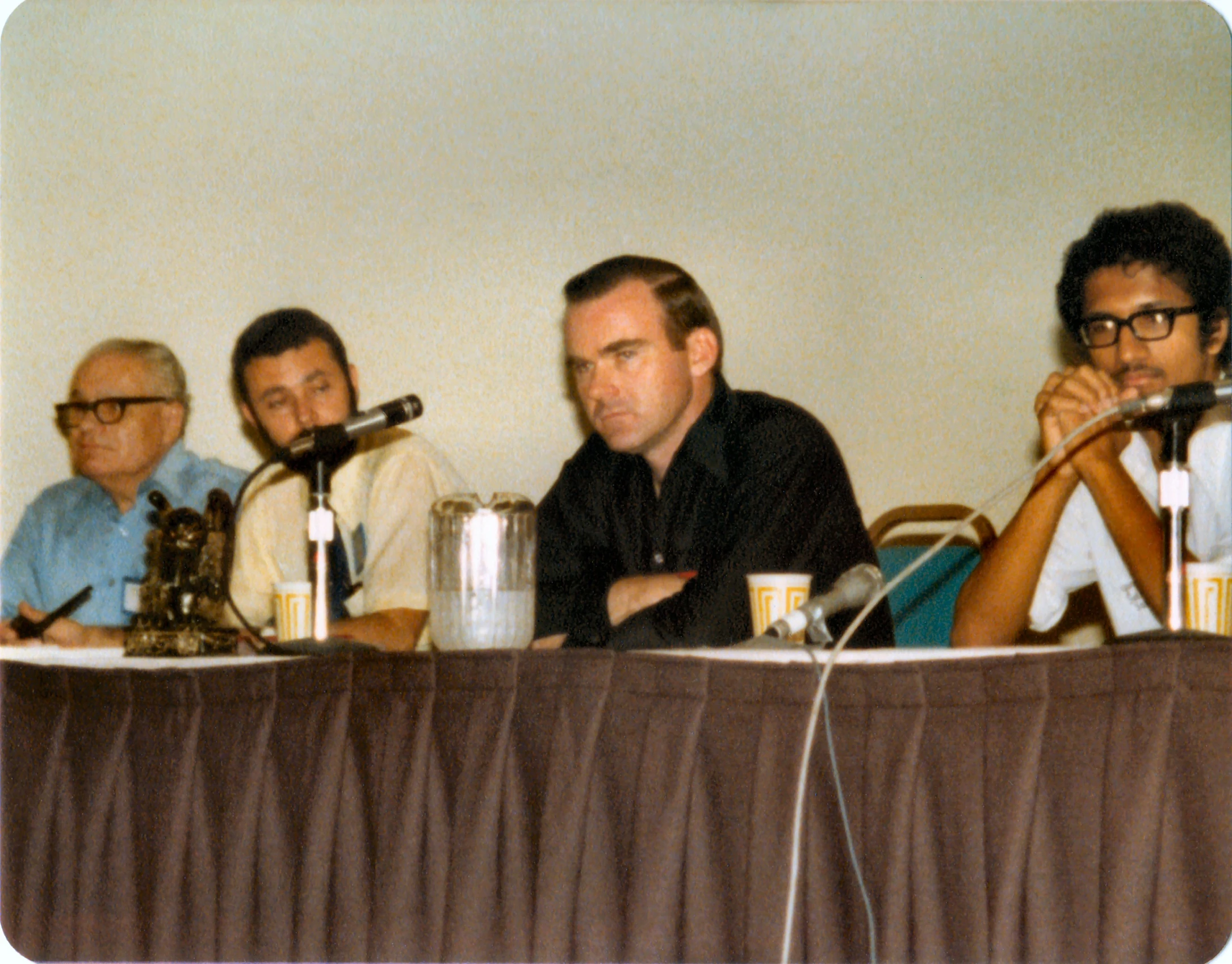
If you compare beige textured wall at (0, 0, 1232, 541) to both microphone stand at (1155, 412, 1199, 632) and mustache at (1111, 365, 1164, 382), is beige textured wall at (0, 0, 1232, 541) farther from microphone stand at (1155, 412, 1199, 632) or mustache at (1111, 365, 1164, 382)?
microphone stand at (1155, 412, 1199, 632)

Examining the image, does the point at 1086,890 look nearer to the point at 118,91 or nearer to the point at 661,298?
the point at 661,298

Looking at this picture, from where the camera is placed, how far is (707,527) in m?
2.21

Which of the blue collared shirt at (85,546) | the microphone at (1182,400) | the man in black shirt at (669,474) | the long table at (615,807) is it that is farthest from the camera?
the blue collared shirt at (85,546)

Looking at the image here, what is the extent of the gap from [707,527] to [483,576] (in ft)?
2.56

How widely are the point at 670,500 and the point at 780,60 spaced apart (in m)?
1.49

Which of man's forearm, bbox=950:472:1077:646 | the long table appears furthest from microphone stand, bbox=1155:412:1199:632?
man's forearm, bbox=950:472:1077:646

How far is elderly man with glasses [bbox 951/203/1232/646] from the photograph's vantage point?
6.13 feet

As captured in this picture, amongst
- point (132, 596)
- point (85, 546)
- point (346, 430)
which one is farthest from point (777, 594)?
point (85, 546)

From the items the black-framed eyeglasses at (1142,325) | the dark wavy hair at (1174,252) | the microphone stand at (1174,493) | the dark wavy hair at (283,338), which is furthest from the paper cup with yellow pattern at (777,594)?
the dark wavy hair at (283,338)

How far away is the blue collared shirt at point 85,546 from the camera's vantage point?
3.01 metres

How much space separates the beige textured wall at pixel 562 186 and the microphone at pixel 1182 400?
1905 millimetres

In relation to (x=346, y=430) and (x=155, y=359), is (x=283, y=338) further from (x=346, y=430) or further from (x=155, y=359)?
(x=346, y=430)

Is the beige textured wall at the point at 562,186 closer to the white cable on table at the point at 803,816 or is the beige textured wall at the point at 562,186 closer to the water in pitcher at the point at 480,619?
the water in pitcher at the point at 480,619

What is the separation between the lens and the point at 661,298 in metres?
2.36
